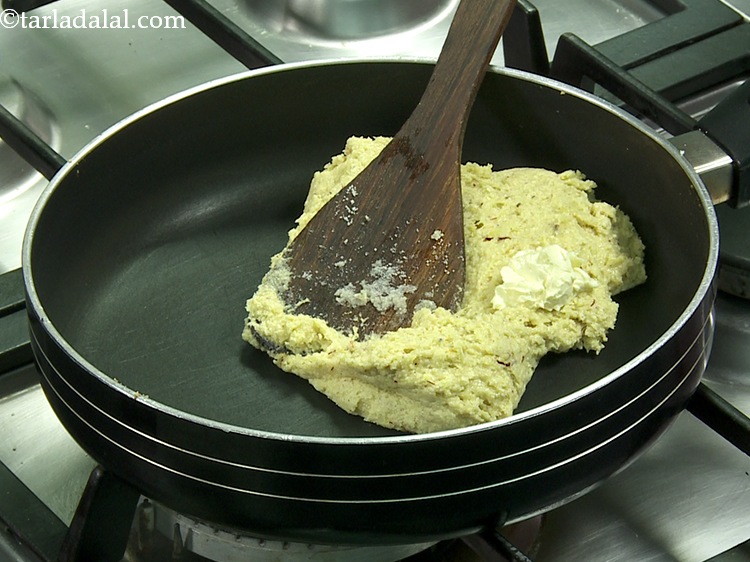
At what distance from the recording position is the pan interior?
2.30ft

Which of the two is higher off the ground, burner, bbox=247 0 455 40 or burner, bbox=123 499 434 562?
burner, bbox=247 0 455 40

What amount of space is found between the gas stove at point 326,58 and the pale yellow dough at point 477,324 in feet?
0.27

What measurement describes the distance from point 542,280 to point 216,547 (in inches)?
10.3

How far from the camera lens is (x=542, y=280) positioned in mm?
687

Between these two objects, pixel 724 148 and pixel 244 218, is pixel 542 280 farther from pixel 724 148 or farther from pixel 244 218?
pixel 244 218

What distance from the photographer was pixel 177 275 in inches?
31.1

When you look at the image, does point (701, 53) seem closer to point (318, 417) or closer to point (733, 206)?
point (733, 206)

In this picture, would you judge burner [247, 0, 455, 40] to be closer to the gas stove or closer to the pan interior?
the gas stove

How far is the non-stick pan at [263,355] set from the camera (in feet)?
1.75

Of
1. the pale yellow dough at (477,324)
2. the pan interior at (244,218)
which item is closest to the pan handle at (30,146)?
the pan interior at (244,218)

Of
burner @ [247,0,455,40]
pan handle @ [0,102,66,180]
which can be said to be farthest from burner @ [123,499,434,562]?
burner @ [247,0,455,40]

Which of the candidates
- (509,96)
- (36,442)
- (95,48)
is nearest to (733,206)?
(509,96)

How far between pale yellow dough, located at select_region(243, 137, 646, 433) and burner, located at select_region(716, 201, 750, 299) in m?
0.07

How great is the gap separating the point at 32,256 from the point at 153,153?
17 cm
